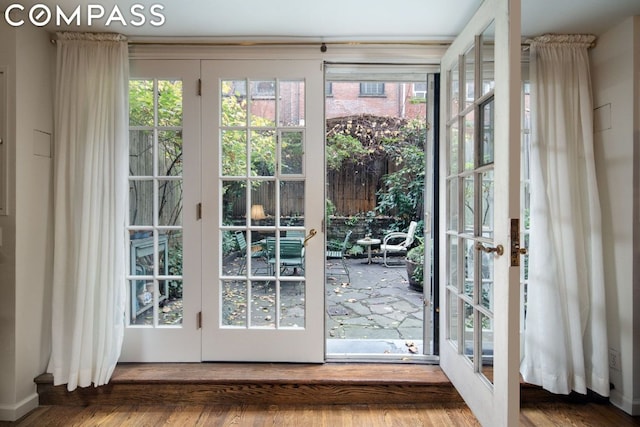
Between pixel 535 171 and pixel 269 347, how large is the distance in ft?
6.22

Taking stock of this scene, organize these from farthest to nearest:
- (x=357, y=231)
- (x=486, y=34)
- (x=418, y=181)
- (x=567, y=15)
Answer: (x=357, y=231) < (x=418, y=181) < (x=567, y=15) < (x=486, y=34)

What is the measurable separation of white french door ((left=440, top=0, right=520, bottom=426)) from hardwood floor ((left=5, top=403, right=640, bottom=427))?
27 cm

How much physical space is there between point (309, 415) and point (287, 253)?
0.94 meters

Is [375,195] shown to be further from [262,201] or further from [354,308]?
[262,201]

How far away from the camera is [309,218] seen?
6.79ft

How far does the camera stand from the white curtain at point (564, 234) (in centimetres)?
182

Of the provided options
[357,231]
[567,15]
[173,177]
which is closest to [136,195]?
[173,177]

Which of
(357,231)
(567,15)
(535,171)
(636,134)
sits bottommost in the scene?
(357,231)

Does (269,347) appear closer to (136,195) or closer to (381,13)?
(136,195)

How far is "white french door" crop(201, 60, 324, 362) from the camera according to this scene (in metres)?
2.06

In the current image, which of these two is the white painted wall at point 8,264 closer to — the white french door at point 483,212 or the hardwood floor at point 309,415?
the hardwood floor at point 309,415

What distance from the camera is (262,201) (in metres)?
2.10

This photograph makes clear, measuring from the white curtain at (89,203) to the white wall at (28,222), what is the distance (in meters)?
0.09

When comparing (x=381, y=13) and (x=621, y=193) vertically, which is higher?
(x=381, y=13)
